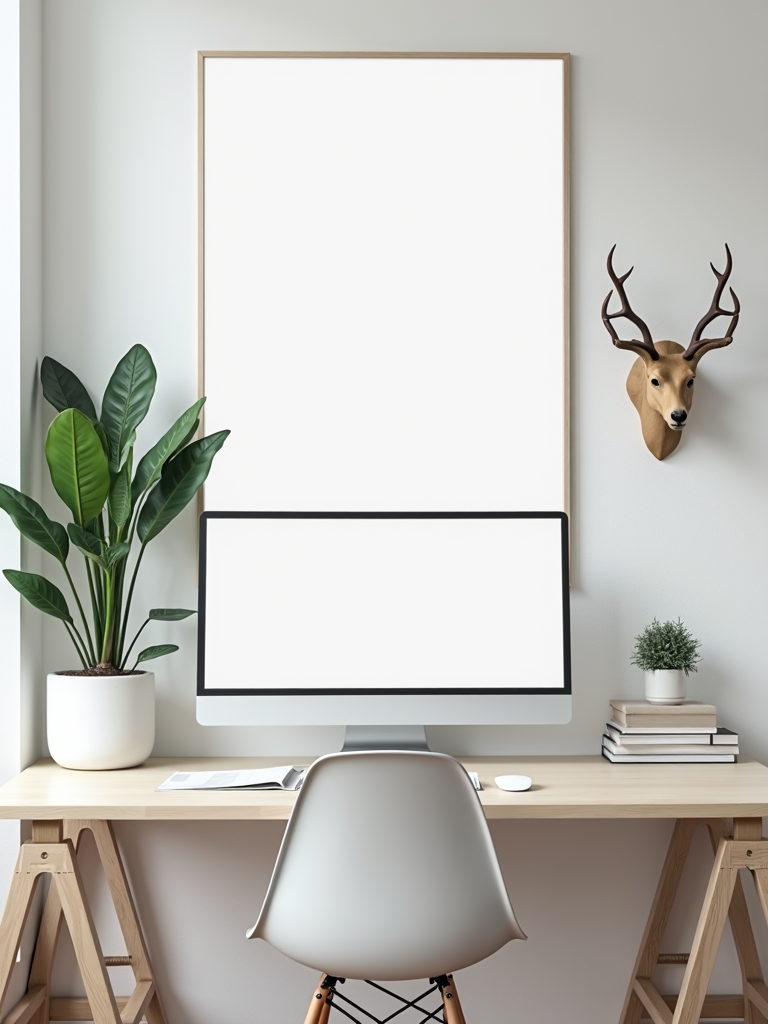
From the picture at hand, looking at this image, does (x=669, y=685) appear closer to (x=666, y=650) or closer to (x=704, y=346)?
(x=666, y=650)

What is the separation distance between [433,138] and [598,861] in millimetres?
1733

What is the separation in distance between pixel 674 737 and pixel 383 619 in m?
0.68

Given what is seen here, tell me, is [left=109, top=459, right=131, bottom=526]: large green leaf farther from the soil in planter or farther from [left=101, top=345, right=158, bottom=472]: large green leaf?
the soil in planter

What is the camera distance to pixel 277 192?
2.25 m

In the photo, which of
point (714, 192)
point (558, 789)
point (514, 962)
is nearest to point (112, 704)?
point (558, 789)

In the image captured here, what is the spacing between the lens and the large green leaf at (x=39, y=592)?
1.98 m

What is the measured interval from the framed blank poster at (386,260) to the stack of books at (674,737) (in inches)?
20.4

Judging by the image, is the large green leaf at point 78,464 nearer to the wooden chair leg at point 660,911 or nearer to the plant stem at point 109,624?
the plant stem at point 109,624

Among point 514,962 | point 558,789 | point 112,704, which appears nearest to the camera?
point 558,789

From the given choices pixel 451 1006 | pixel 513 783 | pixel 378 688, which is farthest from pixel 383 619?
pixel 451 1006

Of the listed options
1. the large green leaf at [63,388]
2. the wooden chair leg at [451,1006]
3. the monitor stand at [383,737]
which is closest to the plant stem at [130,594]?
the large green leaf at [63,388]

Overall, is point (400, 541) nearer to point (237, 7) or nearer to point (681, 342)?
point (681, 342)

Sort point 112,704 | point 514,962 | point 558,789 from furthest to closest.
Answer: point 514,962
point 112,704
point 558,789

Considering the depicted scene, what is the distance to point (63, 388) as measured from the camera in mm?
2166
